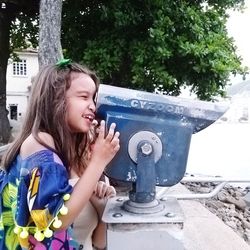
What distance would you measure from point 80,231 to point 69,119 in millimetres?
390

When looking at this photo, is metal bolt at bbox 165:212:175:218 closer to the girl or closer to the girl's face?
the girl

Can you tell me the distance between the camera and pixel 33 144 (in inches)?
45.7

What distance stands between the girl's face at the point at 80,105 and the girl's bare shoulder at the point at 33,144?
0.08m

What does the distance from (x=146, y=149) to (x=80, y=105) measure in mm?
247

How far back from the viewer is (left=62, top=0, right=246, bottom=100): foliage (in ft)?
16.8

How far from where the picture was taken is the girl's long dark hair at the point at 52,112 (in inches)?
48.2

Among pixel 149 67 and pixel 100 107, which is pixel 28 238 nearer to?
pixel 100 107

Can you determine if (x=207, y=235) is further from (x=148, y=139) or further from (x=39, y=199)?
(x=39, y=199)

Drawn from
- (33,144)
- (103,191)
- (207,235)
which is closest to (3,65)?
(207,235)

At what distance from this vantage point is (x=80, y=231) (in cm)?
135

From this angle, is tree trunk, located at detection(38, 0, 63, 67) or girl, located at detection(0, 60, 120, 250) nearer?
girl, located at detection(0, 60, 120, 250)

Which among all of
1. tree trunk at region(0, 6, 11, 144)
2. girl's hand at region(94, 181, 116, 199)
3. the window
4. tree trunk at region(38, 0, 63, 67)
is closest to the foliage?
tree trunk at region(38, 0, 63, 67)

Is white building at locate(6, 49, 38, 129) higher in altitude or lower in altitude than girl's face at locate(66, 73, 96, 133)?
lower

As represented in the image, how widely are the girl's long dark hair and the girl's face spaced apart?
2cm
